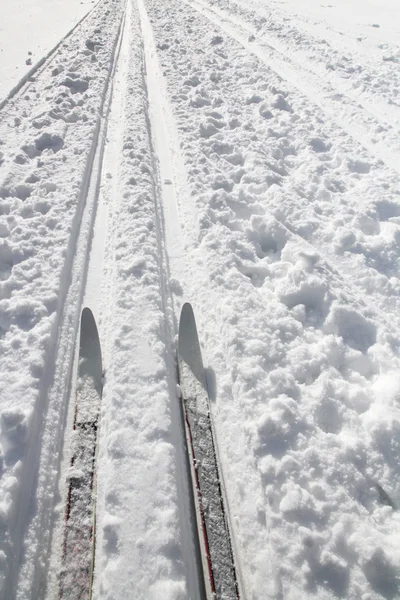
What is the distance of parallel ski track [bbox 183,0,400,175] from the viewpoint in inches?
263

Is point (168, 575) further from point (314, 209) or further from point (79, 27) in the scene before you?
point (79, 27)

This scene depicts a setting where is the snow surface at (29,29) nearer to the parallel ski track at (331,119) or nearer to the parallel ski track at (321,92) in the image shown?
the parallel ski track at (331,119)

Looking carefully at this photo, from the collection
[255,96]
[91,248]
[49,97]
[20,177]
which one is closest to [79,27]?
[49,97]

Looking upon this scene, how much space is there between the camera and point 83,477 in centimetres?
283

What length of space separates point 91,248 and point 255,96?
563 centimetres

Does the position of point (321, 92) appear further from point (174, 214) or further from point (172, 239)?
point (172, 239)

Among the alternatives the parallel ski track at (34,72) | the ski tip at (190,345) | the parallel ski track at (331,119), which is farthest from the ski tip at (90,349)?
the parallel ski track at (34,72)

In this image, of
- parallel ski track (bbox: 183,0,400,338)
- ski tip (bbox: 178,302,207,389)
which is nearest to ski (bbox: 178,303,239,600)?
ski tip (bbox: 178,302,207,389)

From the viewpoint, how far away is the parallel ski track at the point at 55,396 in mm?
2482

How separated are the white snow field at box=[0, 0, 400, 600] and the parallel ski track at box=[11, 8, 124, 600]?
0.02 m

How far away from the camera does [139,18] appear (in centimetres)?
1426

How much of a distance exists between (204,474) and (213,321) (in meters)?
1.53

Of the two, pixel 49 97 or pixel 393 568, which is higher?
pixel 49 97

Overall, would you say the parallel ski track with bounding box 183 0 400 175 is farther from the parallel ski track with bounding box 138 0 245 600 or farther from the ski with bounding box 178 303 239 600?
the ski with bounding box 178 303 239 600
